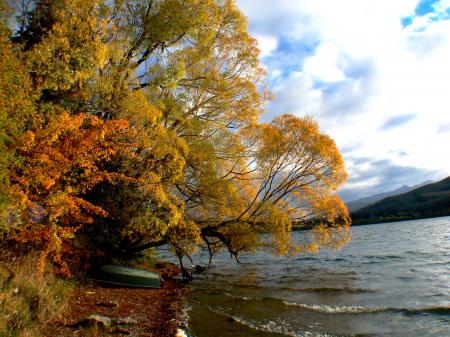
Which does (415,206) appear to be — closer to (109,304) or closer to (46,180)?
(109,304)

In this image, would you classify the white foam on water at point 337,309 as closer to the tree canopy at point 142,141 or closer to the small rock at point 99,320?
the tree canopy at point 142,141

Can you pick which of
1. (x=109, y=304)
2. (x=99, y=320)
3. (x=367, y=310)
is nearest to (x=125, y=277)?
(x=109, y=304)

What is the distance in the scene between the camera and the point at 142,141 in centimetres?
1273

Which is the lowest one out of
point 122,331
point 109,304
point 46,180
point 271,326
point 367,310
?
point 367,310

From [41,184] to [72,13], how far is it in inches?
225

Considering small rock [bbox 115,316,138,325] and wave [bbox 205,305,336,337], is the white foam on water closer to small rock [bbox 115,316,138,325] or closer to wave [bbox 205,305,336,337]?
wave [bbox 205,305,336,337]

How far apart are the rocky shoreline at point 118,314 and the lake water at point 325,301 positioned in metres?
0.86

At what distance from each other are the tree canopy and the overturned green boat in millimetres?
890

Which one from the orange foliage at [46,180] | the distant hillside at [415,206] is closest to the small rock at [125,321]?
the orange foliage at [46,180]

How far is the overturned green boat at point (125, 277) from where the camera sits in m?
14.7

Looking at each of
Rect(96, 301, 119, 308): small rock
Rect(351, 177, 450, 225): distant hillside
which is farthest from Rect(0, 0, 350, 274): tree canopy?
Rect(351, 177, 450, 225): distant hillside

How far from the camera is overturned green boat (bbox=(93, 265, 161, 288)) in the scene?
1468 cm

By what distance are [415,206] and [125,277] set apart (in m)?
A: 149

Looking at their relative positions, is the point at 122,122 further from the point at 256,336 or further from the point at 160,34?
the point at 256,336
